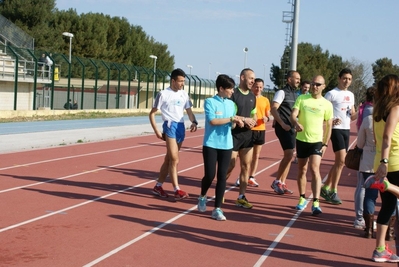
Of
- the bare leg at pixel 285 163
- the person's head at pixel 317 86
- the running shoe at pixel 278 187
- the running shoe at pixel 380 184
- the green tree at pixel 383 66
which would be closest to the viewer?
the running shoe at pixel 380 184

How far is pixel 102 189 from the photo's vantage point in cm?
1139

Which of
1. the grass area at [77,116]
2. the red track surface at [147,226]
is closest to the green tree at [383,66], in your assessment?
the grass area at [77,116]

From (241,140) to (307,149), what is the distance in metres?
0.98

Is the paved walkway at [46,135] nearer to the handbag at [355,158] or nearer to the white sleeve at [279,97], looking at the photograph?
the white sleeve at [279,97]

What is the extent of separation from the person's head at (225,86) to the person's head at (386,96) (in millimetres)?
2591

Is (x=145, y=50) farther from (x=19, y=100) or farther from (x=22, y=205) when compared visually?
(x=22, y=205)

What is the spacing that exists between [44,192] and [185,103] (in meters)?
2.66

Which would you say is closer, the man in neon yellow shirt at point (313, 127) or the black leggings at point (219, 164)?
the black leggings at point (219, 164)

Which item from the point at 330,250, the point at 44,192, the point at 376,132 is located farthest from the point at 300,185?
the point at 44,192

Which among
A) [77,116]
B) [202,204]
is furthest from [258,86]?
[77,116]

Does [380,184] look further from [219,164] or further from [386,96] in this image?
[219,164]

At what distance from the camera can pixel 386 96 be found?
679 cm

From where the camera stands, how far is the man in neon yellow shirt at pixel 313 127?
980 cm

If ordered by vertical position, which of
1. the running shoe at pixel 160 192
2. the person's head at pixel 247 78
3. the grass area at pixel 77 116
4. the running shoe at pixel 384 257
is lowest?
the grass area at pixel 77 116
